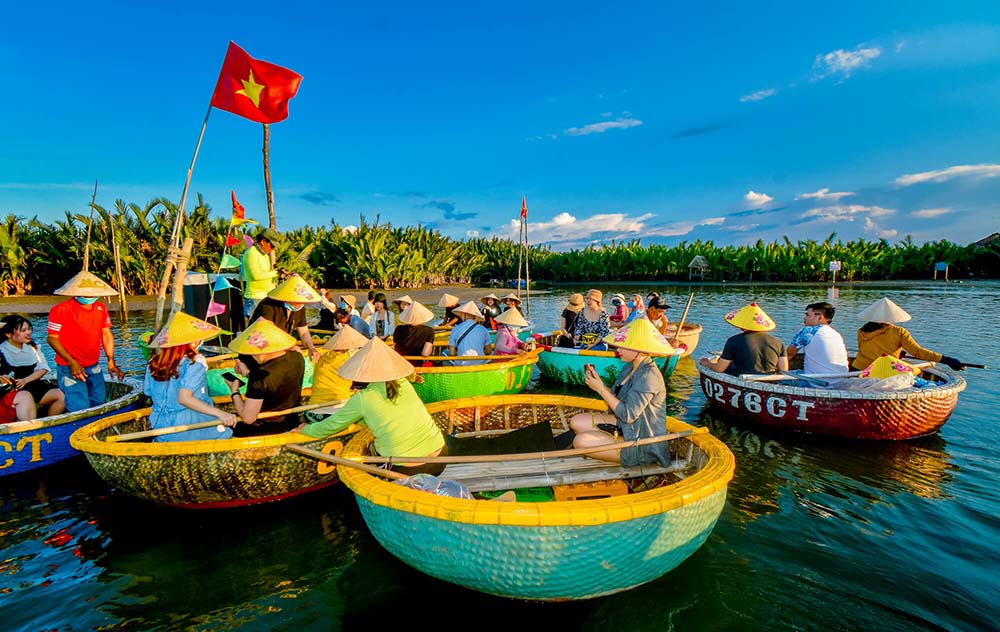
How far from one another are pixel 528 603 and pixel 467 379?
169 inches

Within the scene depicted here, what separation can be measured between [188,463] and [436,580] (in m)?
2.49

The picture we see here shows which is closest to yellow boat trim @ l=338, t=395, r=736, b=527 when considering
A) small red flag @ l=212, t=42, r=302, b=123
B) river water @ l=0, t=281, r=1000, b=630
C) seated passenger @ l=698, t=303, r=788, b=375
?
river water @ l=0, t=281, r=1000, b=630

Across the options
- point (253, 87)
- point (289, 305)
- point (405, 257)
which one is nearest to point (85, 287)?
point (289, 305)

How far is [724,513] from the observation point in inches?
197

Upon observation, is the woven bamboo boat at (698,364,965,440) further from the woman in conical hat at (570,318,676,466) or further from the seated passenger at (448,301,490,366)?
the seated passenger at (448,301,490,366)

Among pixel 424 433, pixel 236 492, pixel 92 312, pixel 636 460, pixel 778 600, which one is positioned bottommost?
pixel 778 600

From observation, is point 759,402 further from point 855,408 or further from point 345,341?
point 345,341

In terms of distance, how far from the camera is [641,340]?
14.1 ft

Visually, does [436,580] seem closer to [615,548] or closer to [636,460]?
[615,548]

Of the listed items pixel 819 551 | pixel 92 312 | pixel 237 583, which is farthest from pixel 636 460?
pixel 92 312

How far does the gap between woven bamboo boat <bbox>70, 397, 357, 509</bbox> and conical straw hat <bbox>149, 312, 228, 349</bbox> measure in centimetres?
90

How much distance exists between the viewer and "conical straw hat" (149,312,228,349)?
4.54m

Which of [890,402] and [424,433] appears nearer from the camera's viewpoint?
[424,433]

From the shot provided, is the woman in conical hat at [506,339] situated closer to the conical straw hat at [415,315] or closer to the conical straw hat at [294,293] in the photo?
the conical straw hat at [415,315]
